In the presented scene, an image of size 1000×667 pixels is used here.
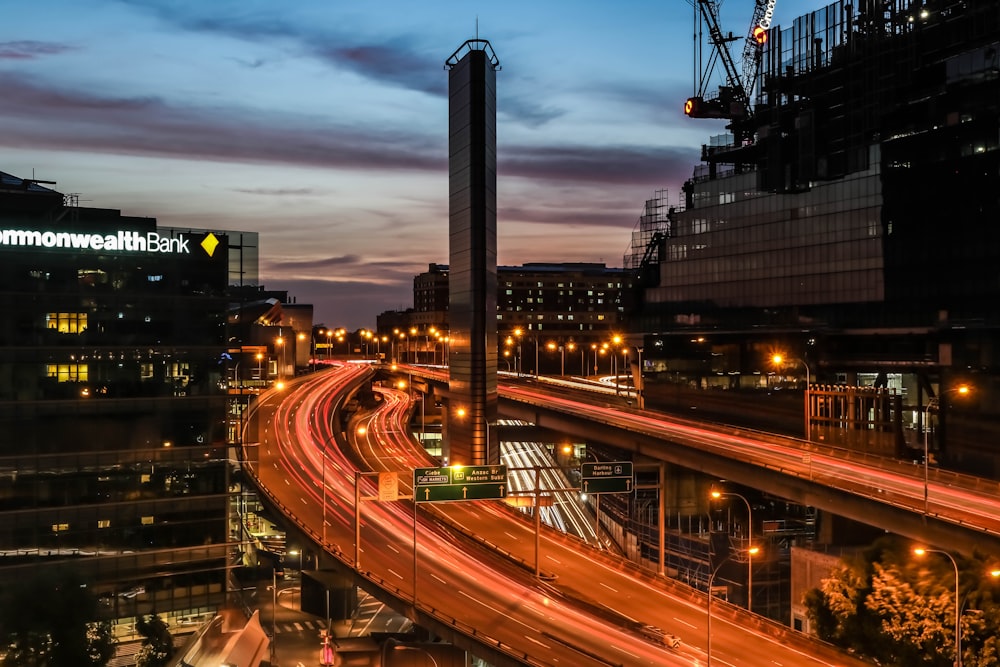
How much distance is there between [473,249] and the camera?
301 ft

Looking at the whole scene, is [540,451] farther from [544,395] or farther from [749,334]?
[749,334]

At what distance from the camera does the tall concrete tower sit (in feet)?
300

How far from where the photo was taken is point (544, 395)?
5733 inches

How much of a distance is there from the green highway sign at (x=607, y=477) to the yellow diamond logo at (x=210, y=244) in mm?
34218

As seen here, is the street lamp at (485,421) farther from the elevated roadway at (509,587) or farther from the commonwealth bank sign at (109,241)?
the commonwealth bank sign at (109,241)

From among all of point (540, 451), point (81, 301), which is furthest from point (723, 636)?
point (540, 451)

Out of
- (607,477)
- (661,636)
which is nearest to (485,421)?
(607,477)

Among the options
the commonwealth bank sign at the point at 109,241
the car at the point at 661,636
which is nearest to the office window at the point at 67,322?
the commonwealth bank sign at the point at 109,241

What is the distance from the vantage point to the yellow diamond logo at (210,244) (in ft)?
255

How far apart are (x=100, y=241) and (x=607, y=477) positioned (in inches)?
1641

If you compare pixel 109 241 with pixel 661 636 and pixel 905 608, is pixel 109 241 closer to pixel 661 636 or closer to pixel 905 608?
pixel 661 636

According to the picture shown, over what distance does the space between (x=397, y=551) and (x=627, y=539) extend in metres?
52.2

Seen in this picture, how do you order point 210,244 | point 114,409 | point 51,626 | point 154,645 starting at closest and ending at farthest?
point 51,626 < point 154,645 < point 114,409 < point 210,244

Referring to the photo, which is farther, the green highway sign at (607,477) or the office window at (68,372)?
the office window at (68,372)
